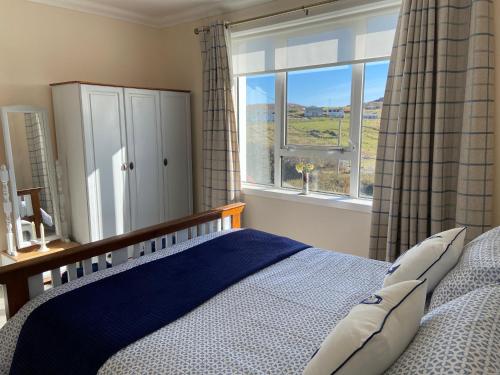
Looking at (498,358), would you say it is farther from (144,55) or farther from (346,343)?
(144,55)

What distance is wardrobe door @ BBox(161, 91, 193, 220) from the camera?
12.4 feet

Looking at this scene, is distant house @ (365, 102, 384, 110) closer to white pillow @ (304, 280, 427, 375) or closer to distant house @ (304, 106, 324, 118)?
distant house @ (304, 106, 324, 118)

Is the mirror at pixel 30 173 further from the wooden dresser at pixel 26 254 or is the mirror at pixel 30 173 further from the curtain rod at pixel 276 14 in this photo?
the curtain rod at pixel 276 14

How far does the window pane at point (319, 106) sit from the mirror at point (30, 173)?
2.12m

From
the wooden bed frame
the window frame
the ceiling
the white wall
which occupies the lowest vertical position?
the white wall

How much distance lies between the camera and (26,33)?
3.14m

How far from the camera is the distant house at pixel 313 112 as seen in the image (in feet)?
10.5

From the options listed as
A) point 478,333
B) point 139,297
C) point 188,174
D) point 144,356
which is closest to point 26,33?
point 188,174

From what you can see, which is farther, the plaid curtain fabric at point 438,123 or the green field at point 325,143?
the green field at point 325,143

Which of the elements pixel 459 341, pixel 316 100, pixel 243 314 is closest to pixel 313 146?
pixel 316 100

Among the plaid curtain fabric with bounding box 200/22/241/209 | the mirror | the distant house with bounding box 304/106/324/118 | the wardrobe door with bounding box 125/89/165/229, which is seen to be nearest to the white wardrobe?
the wardrobe door with bounding box 125/89/165/229

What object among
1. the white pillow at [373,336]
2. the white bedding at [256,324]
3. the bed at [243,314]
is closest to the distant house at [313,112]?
the bed at [243,314]

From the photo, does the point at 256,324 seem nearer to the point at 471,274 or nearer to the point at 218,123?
the point at 471,274

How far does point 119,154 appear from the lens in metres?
3.42
